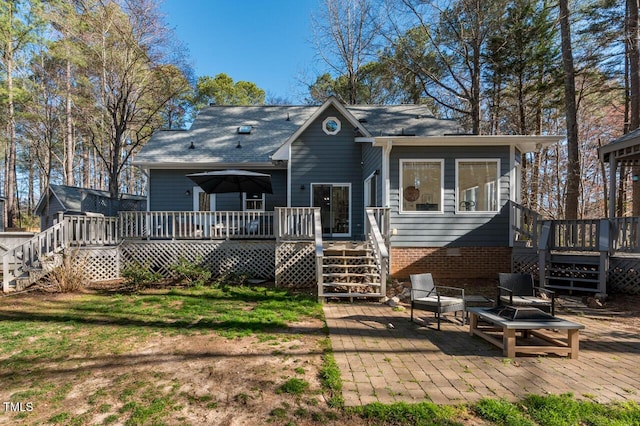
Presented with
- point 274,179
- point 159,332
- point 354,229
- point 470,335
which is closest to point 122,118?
point 274,179

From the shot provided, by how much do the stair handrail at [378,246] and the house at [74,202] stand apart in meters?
13.3

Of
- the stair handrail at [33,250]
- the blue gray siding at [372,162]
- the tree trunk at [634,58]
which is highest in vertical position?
the tree trunk at [634,58]

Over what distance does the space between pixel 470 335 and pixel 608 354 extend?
1.65 metres

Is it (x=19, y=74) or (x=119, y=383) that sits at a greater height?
(x=19, y=74)

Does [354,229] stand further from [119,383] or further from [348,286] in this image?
[119,383]

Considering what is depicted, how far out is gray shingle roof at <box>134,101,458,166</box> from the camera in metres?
12.4

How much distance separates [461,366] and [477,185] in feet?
22.0

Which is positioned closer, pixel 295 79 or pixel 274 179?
pixel 274 179

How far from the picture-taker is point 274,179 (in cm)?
1248

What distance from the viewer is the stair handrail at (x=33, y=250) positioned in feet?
25.2

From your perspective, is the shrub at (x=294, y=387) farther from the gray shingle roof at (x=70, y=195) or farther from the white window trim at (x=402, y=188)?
the gray shingle roof at (x=70, y=195)

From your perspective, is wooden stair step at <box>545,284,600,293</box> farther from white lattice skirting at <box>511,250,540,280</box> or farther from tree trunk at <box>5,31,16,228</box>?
tree trunk at <box>5,31,16,228</box>

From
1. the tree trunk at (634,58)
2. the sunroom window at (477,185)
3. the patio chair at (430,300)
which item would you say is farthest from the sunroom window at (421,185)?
the tree trunk at (634,58)

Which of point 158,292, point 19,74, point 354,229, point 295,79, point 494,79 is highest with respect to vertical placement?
point 295,79
